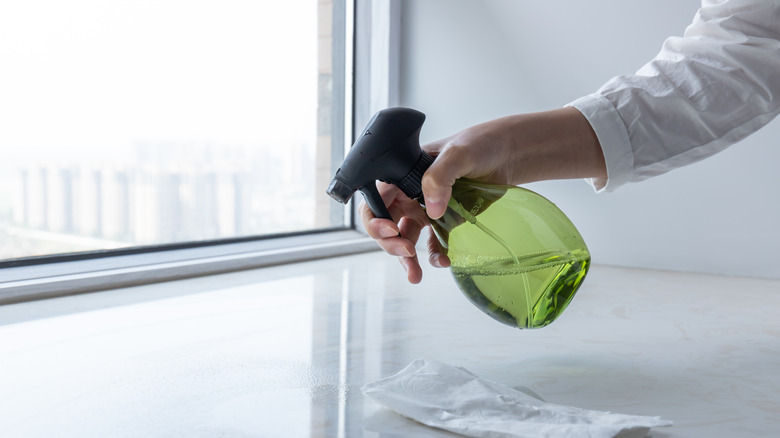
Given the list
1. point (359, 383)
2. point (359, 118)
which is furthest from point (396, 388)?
point (359, 118)

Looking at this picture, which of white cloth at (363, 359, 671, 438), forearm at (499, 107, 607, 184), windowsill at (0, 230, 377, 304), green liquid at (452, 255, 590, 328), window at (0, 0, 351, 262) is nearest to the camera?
white cloth at (363, 359, 671, 438)

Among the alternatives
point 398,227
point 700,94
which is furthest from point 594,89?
point 398,227

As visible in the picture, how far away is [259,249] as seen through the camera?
43.9 inches

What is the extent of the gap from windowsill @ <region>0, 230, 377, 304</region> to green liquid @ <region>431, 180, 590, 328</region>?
497mm

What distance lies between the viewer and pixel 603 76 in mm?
1093

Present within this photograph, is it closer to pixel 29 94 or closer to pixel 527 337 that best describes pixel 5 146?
pixel 29 94

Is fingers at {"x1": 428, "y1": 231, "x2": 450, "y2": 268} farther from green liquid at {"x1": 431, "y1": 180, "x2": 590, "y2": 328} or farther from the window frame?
the window frame

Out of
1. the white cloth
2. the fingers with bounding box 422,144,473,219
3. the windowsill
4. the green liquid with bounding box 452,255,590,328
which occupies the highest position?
the fingers with bounding box 422,144,473,219

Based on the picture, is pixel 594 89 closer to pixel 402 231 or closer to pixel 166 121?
pixel 402 231

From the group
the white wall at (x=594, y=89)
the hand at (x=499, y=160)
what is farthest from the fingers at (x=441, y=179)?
the white wall at (x=594, y=89)

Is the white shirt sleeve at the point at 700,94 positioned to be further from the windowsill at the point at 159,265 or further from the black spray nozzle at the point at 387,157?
the windowsill at the point at 159,265

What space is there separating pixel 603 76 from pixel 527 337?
592mm

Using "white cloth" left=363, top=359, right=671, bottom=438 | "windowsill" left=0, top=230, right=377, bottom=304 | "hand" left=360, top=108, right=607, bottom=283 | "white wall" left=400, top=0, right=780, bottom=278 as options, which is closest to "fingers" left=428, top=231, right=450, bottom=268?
"hand" left=360, top=108, right=607, bottom=283

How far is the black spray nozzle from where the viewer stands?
21.2 inches
